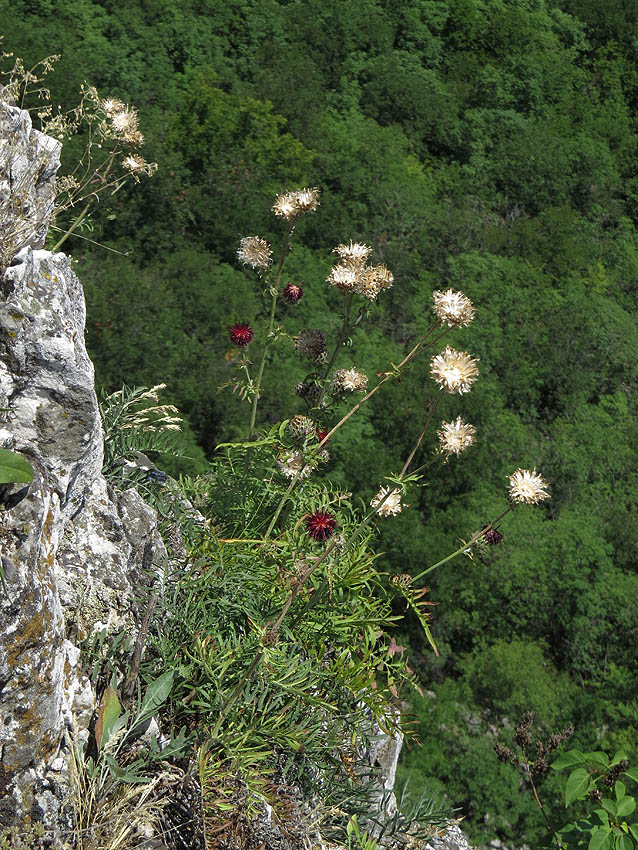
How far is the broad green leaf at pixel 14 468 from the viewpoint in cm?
146

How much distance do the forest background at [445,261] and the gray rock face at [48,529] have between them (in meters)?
1.56

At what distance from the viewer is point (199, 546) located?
2252mm

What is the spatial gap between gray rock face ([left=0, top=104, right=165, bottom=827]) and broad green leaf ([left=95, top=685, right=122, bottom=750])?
77mm

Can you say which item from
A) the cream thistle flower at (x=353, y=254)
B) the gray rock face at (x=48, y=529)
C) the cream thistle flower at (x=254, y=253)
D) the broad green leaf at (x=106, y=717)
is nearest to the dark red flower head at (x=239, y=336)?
the cream thistle flower at (x=254, y=253)

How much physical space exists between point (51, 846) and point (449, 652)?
4013mm

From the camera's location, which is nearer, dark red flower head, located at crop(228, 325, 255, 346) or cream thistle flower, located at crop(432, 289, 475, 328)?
cream thistle flower, located at crop(432, 289, 475, 328)

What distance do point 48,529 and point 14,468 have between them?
21cm

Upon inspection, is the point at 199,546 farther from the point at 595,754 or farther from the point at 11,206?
the point at 595,754

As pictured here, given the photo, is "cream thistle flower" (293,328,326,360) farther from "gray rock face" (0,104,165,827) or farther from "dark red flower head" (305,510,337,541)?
"gray rock face" (0,104,165,827)

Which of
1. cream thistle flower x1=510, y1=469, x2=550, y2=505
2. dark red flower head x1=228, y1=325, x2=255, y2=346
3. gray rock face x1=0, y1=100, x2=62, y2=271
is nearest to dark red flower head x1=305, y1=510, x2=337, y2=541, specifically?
cream thistle flower x1=510, y1=469, x2=550, y2=505

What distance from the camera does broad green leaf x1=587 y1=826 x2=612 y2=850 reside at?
2408 millimetres

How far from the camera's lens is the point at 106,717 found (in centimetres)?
163

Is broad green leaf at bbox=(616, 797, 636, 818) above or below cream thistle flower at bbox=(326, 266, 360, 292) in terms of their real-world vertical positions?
below

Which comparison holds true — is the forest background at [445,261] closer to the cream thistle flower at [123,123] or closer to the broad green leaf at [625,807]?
the cream thistle flower at [123,123]
